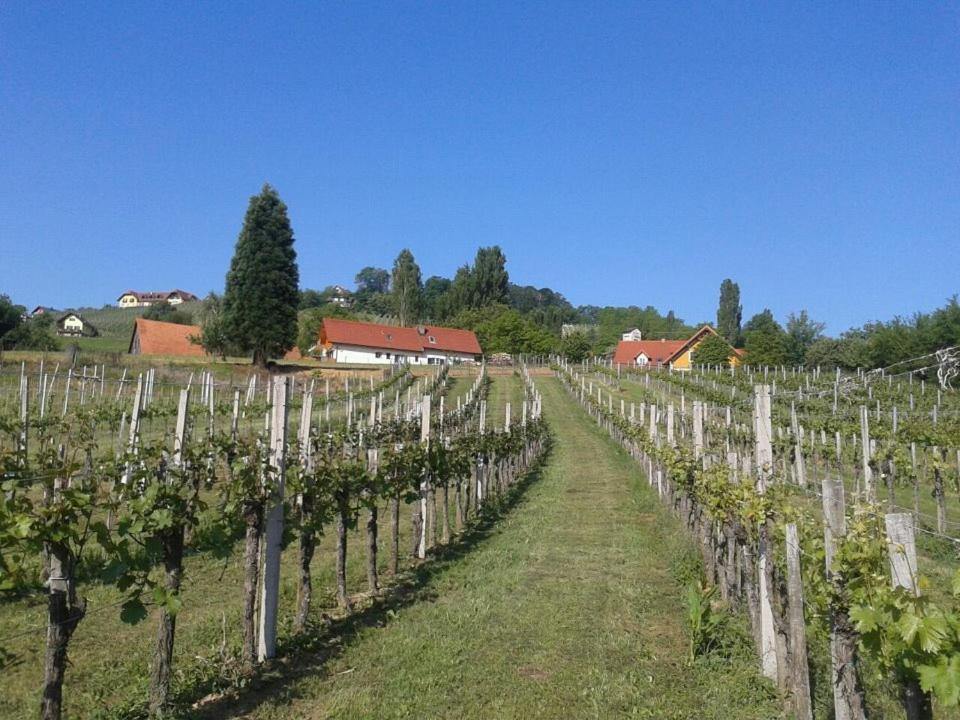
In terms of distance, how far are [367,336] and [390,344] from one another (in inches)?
96.5

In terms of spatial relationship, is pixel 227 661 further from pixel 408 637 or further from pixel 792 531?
pixel 792 531

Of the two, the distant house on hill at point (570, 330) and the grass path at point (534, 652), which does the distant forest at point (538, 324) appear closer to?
the distant house on hill at point (570, 330)

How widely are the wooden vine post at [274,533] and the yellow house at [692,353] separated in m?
63.1

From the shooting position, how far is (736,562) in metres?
8.88

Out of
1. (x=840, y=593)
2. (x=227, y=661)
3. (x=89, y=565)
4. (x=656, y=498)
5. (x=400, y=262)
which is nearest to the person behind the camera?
(x=840, y=593)

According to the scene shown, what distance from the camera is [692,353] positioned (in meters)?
69.6

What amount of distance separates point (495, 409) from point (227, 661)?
30.5m

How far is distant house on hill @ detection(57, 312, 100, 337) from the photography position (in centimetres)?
8944

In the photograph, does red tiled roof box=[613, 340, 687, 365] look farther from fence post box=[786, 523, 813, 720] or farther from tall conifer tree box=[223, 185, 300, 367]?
fence post box=[786, 523, 813, 720]

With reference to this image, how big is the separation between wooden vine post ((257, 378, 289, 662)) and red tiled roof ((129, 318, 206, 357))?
2260 inches

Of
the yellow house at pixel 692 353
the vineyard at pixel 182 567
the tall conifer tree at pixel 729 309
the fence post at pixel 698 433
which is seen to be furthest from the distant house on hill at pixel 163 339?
the tall conifer tree at pixel 729 309

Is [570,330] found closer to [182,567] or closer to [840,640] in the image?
[182,567]

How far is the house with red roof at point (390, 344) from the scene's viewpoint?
63.9 meters

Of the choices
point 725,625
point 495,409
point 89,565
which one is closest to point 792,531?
point 725,625
